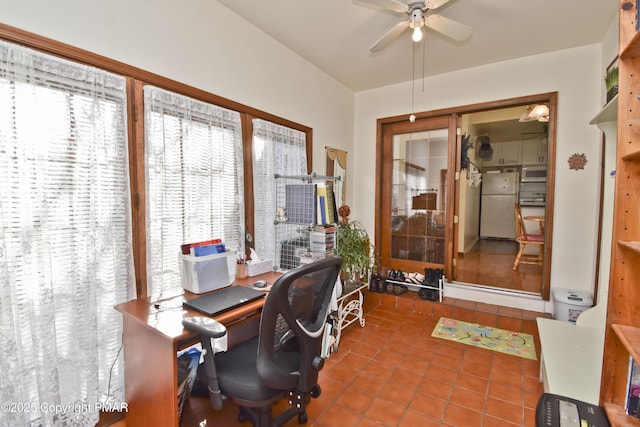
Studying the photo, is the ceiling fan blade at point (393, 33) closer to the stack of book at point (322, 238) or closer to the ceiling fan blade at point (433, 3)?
the ceiling fan blade at point (433, 3)

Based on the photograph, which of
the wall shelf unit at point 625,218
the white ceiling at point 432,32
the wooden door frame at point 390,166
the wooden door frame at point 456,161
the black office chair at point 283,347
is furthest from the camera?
the wooden door frame at point 390,166

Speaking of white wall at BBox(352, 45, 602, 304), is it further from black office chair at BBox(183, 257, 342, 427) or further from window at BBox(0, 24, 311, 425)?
window at BBox(0, 24, 311, 425)

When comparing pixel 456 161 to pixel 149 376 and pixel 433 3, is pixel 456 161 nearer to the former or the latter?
pixel 433 3

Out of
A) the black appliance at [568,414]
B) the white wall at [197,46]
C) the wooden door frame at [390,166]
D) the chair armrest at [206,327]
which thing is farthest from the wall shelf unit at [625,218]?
the wooden door frame at [390,166]

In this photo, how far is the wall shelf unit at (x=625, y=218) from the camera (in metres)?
1.02

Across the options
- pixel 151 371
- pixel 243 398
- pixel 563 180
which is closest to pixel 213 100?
pixel 151 371

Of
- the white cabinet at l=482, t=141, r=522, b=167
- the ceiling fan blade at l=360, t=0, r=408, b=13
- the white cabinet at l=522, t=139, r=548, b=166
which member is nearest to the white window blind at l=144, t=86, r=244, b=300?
the ceiling fan blade at l=360, t=0, r=408, b=13

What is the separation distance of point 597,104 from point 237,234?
141 inches

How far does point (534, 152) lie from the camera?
22.4ft

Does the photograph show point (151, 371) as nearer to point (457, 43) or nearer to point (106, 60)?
point (106, 60)

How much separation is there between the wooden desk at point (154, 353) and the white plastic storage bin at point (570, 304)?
2820 millimetres

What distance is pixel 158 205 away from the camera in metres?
1.83

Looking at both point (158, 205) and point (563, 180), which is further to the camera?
point (563, 180)

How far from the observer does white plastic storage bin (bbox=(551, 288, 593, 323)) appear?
263 cm
